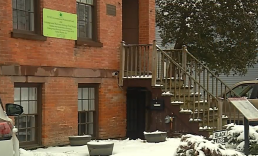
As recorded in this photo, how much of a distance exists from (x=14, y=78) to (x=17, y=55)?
535mm

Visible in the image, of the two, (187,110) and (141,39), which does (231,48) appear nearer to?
(141,39)

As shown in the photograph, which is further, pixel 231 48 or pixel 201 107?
pixel 231 48

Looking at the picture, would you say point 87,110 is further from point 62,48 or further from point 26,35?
point 26,35

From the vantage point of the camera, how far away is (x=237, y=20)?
18.3m

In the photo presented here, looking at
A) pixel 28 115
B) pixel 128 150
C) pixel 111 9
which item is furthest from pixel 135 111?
pixel 28 115

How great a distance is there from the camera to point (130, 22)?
15.5 meters

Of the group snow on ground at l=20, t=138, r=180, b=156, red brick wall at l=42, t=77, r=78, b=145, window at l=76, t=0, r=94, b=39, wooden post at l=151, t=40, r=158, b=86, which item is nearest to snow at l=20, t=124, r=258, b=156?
snow on ground at l=20, t=138, r=180, b=156

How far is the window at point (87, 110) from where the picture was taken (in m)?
13.1

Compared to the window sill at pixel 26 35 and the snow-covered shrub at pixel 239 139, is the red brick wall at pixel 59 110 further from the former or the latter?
the snow-covered shrub at pixel 239 139

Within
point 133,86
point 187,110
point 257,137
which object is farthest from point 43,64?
point 257,137

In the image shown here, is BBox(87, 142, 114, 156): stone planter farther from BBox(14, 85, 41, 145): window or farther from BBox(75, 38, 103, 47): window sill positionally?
BBox(75, 38, 103, 47): window sill

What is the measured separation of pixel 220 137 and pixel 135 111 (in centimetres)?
546

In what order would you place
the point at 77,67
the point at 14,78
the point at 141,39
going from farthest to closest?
the point at 141,39 < the point at 77,67 < the point at 14,78

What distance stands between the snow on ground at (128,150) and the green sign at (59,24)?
9.30 ft
